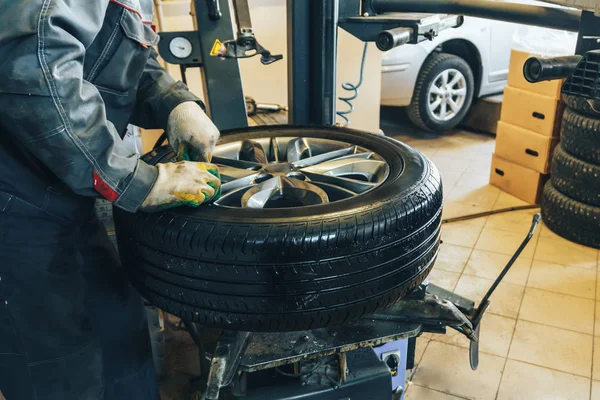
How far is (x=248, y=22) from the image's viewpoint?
193cm

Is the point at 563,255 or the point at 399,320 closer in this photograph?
the point at 399,320

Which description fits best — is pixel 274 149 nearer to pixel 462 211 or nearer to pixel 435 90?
pixel 462 211

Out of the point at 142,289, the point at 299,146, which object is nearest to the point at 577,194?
the point at 299,146

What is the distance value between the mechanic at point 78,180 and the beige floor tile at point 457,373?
983 mm

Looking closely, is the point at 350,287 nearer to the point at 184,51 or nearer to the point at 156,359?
the point at 156,359

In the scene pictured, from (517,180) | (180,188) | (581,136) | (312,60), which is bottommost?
(517,180)

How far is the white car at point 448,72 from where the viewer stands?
451 cm

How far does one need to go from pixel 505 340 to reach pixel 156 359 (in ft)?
4.48

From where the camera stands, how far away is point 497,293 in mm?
2521

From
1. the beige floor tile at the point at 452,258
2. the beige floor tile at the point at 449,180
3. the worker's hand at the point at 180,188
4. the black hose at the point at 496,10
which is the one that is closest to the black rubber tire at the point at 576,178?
the beige floor tile at the point at 452,258

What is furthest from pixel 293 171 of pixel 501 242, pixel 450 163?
pixel 450 163

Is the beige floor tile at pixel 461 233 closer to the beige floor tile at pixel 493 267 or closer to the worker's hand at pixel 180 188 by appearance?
the beige floor tile at pixel 493 267

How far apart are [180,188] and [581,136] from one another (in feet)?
8.03

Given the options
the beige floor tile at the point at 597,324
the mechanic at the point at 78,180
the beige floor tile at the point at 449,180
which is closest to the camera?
the mechanic at the point at 78,180
